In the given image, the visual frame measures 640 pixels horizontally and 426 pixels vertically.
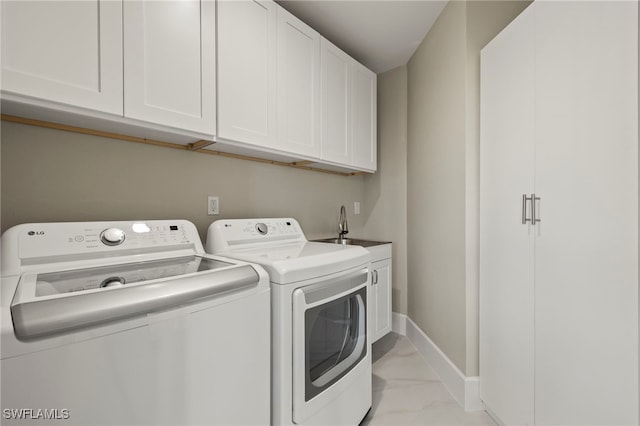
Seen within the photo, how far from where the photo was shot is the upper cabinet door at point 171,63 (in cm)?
118

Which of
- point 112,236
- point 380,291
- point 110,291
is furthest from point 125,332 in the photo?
point 380,291

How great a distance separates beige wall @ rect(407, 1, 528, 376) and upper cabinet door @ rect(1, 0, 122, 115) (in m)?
1.85

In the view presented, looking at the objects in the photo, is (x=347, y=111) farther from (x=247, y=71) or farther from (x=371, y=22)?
(x=247, y=71)

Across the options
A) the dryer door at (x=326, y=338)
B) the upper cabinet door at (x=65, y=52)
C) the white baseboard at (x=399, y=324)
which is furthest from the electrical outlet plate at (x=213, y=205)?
the white baseboard at (x=399, y=324)

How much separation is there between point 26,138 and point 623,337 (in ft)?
7.77

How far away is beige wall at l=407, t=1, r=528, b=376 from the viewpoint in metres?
1.74

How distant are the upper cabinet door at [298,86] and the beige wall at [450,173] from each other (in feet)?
2.96

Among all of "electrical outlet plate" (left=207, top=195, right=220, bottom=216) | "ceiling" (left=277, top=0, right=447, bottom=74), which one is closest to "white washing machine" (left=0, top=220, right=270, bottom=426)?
"electrical outlet plate" (left=207, top=195, right=220, bottom=216)

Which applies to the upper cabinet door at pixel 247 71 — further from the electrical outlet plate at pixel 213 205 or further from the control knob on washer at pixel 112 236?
the control knob on washer at pixel 112 236

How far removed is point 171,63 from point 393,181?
83.9 inches

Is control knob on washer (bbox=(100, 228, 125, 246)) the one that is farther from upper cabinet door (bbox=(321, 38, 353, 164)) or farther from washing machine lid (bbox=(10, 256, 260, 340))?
upper cabinet door (bbox=(321, 38, 353, 164))

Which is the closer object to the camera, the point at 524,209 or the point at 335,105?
the point at 524,209

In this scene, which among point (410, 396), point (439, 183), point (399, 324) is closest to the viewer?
point (410, 396)

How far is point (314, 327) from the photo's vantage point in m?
1.26
